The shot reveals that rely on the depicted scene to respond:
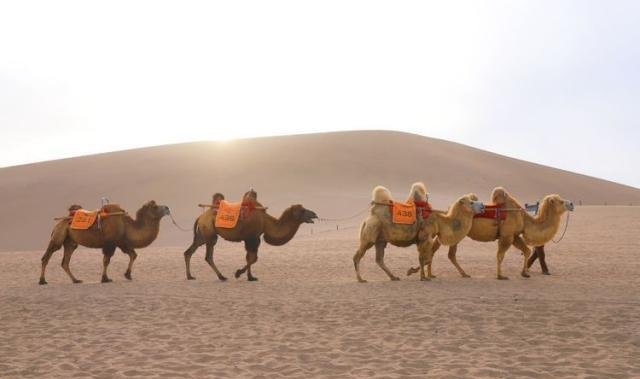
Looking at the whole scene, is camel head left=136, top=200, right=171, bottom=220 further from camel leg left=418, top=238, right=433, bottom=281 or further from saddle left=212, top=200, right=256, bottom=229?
camel leg left=418, top=238, right=433, bottom=281

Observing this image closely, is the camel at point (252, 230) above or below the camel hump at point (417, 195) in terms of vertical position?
below

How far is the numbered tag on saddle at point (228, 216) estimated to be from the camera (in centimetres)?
1212

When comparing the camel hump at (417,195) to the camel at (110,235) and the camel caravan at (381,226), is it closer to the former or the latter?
the camel caravan at (381,226)

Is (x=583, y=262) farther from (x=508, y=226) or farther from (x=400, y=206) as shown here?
(x=400, y=206)

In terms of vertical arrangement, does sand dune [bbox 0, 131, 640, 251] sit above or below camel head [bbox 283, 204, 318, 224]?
above

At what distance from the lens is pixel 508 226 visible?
1192 cm

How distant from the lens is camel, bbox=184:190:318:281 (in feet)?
40.0

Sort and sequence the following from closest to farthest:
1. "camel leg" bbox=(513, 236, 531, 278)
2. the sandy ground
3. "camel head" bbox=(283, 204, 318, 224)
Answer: the sandy ground
"camel leg" bbox=(513, 236, 531, 278)
"camel head" bbox=(283, 204, 318, 224)

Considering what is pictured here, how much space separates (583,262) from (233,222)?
28.9ft

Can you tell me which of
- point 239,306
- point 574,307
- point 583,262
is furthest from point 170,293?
point 583,262

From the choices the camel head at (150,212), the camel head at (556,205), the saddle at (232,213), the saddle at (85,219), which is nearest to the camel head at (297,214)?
the saddle at (232,213)

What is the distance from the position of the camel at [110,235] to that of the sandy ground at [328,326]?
67 centimetres

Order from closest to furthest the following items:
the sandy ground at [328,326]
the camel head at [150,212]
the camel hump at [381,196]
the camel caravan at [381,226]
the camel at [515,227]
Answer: the sandy ground at [328,326], the camel caravan at [381,226], the camel hump at [381,196], the camel at [515,227], the camel head at [150,212]

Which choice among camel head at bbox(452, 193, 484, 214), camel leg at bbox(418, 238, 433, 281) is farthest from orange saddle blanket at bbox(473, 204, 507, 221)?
camel leg at bbox(418, 238, 433, 281)
